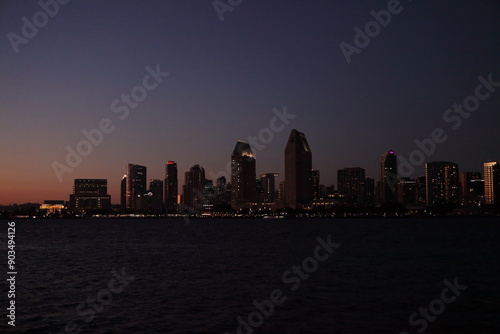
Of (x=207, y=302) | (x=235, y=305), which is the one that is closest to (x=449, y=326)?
(x=235, y=305)

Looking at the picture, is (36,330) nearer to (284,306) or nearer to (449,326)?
(284,306)

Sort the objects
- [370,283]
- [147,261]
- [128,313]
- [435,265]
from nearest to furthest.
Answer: [128,313] < [370,283] < [435,265] < [147,261]

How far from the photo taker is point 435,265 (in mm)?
48250

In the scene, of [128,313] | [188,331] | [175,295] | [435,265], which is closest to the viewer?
[188,331]

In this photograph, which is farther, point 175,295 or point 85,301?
point 175,295

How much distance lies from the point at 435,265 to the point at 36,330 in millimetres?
37187

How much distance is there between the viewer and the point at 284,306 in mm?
27500

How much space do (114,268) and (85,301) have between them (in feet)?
54.2

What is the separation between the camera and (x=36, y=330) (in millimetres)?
22438

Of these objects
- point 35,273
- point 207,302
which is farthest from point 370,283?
point 35,273

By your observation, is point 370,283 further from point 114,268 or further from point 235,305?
point 114,268

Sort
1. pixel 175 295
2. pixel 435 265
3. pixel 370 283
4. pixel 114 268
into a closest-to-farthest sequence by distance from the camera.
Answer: pixel 175 295
pixel 370 283
pixel 114 268
pixel 435 265

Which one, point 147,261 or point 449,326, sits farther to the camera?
point 147,261

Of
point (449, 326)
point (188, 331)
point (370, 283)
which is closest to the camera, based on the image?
point (188, 331)
